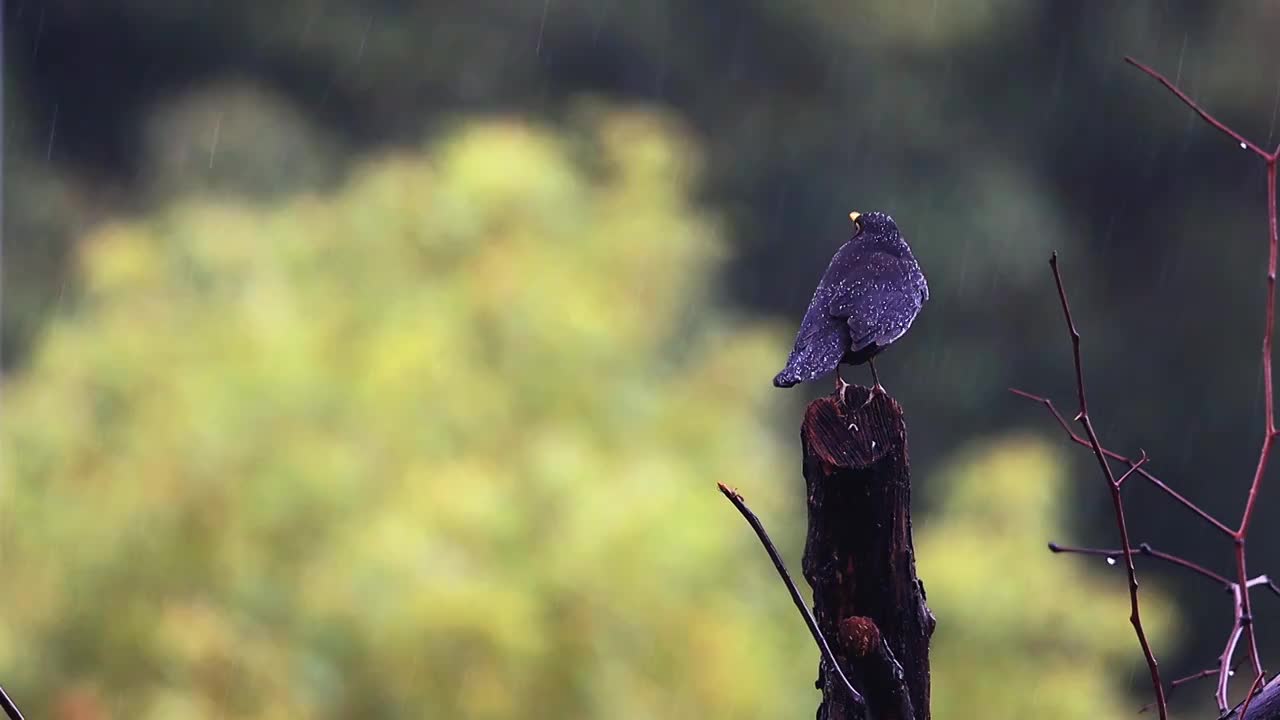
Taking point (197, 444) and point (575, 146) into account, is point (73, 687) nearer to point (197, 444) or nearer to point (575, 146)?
point (197, 444)

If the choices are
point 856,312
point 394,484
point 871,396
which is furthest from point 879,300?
point 394,484

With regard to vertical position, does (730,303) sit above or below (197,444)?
above

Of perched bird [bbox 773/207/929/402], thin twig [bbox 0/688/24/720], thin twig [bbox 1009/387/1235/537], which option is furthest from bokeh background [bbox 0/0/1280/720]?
thin twig [bbox 0/688/24/720]

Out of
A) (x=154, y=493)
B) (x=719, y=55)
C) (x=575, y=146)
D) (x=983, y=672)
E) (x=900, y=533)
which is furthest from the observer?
(x=719, y=55)

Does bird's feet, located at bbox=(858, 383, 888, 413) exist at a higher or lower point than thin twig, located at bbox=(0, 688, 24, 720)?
higher

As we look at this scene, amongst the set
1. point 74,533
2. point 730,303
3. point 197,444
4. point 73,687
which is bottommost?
point 73,687

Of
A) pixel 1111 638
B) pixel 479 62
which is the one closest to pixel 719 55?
pixel 479 62

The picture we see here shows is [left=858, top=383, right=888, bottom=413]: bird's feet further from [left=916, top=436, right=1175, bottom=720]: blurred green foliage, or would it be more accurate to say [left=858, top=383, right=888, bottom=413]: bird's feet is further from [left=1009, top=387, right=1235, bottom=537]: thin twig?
[left=916, top=436, right=1175, bottom=720]: blurred green foliage

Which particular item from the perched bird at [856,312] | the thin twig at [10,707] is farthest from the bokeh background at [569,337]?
the thin twig at [10,707]
